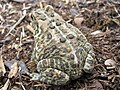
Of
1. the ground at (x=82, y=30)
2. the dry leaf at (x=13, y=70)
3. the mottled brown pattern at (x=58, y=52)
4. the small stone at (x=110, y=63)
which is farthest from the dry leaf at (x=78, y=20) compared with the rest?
the dry leaf at (x=13, y=70)

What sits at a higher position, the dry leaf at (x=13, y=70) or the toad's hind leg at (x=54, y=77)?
the toad's hind leg at (x=54, y=77)

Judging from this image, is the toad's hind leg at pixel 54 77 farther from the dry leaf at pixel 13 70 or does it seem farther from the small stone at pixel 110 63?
the small stone at pixel 110 63

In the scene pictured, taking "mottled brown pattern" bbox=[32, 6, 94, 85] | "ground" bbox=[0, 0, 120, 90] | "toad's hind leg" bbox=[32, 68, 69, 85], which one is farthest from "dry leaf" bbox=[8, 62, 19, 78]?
"toad's hind leg" bbox=[32, 68, 69, 85]

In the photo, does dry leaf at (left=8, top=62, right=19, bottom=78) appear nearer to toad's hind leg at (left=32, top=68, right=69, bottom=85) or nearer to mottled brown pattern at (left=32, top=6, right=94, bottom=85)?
mottled brown pattern at (left=32, top=6, right=94, bottom=85)

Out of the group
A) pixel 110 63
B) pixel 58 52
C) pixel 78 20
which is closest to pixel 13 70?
pixel 58 52

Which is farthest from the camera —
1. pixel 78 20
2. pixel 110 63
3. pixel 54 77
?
pixel 78 20

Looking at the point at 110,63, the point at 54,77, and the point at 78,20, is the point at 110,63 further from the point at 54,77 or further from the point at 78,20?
the point at 78,20

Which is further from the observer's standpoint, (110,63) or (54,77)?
(110,63)

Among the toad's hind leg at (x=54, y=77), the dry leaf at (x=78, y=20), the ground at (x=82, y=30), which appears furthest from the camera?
the dry leaf at (x=78, y=20)

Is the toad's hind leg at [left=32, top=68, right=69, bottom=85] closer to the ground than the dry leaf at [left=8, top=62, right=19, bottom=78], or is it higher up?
higher up
